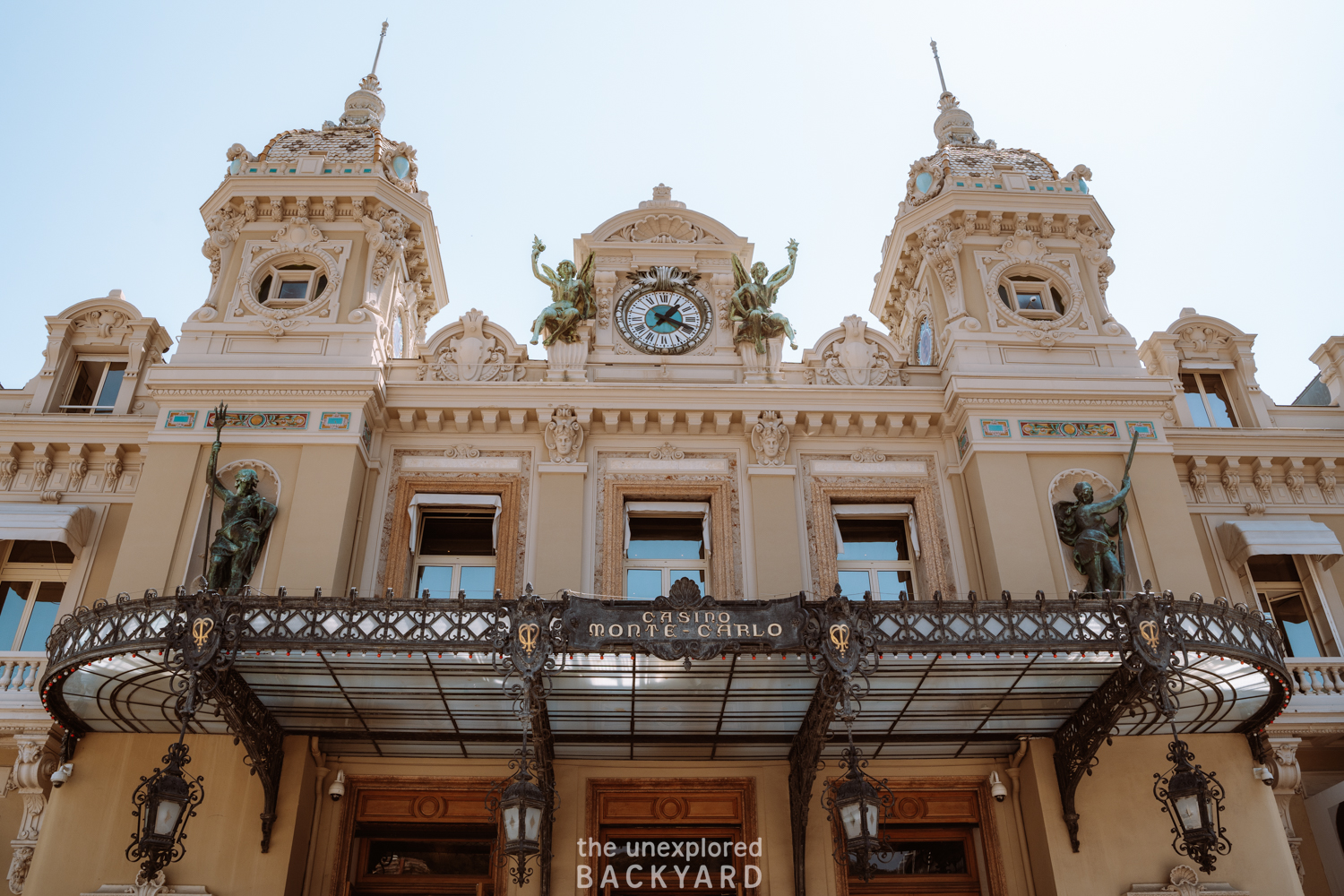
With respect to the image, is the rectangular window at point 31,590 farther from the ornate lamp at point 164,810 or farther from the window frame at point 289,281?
the ornate lamp at point 164,810

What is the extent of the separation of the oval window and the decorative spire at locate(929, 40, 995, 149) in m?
3.74

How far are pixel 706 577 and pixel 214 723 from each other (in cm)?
677

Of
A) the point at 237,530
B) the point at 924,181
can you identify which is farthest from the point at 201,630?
the point at 924,181

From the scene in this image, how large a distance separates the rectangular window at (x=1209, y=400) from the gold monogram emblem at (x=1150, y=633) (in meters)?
8.37

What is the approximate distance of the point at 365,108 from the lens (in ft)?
69.7

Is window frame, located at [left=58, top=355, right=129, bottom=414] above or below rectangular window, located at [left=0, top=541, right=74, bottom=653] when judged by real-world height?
above

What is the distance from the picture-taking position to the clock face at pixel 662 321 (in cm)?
1766

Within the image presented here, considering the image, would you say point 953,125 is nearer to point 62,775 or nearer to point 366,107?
point 366,107

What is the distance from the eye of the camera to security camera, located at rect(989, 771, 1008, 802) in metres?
13.7

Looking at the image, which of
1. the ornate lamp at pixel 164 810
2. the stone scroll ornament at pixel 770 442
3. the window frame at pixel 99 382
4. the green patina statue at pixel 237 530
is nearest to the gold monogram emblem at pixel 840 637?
the stone scroll ornament at pixel 770 442

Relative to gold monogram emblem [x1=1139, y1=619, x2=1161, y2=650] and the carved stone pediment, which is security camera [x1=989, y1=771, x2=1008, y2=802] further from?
the carved stone pediment

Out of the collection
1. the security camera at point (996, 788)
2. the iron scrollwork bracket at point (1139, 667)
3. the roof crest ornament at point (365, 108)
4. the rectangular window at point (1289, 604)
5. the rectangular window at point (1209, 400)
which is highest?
the roof crest ornament at point (365, 108)

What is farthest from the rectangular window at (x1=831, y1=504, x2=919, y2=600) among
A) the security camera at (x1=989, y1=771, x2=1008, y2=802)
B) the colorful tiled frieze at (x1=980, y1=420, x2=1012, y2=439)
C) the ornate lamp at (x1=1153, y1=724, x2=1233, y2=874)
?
the ornate lamp at (x1=1153, y1=724, x2=1233, y2=874)

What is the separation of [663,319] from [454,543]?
505 centimetres
